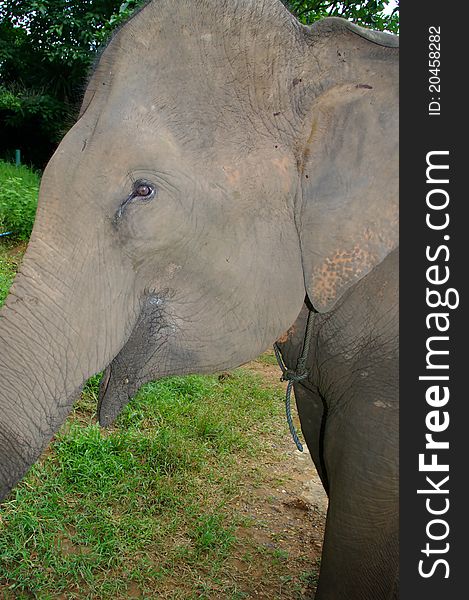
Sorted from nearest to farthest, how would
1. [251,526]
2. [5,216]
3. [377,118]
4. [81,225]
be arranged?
1. [81,225]
2. [377,118]
3. [251,526]
4. [5,216]

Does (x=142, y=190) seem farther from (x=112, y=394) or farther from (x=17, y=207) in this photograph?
(x=17, y=207)

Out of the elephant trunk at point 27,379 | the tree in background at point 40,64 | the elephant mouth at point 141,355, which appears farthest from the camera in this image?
the tree in background at point 40,64

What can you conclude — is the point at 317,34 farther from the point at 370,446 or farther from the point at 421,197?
the point at 370,446

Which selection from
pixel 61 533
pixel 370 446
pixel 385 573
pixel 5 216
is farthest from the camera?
pixel 5 216

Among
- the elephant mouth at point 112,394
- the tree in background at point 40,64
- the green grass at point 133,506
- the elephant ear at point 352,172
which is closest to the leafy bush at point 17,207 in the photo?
the green grass at point 133,506

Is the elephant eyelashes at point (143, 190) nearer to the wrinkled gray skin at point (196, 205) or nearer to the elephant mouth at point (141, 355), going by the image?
the wrinkled gray skin at point (196, 205)

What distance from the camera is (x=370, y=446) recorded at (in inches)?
81.7

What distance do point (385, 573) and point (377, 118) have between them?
1557 millimetres

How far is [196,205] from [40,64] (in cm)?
1567

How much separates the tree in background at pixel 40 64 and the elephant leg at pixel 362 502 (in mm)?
11562

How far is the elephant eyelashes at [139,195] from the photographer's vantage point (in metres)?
1.57

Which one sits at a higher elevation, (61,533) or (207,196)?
(207,196)

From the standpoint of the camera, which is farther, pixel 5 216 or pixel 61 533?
pixel 5 216

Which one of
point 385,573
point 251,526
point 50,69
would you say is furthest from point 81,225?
point 50,69
